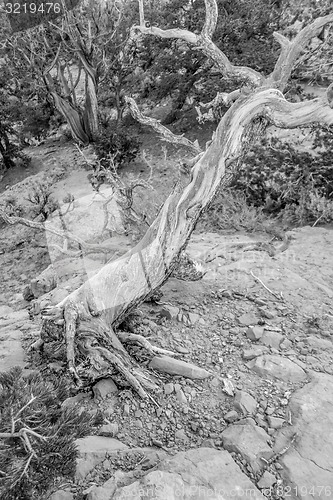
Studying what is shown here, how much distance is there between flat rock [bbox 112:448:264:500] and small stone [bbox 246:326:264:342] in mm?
1117

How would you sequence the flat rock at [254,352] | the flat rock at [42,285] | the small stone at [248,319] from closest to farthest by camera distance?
the flat rock at [254,352]
the small stone at [248,319]
the flat rock at [42,285]

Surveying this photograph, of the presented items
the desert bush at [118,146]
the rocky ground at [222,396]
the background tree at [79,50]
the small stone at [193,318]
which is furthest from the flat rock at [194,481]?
the background tree at [79,50]

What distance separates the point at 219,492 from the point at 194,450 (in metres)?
0.29

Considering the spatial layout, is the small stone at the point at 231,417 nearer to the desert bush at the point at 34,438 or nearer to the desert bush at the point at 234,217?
the desert bush at the point at 34,438

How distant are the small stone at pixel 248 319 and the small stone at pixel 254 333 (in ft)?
0.28

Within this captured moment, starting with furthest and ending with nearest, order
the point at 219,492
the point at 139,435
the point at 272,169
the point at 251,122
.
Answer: the point at 272,169 < the point at 251,122 < the point at 139,435 < the point at 219,492

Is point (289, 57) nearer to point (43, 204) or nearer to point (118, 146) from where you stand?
point (43, 204)

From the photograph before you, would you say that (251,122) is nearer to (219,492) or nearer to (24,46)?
(219,492)

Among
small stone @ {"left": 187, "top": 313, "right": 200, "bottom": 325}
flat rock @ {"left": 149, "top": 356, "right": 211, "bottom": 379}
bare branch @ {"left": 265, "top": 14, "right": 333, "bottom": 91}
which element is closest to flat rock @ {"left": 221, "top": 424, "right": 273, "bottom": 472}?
flat rock @ {"left": 149, "top": 356, "right": 211, "bottom": 379}

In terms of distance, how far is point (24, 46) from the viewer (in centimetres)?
1177

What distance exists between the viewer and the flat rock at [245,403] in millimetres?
2311

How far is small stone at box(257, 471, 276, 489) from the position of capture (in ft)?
6.09

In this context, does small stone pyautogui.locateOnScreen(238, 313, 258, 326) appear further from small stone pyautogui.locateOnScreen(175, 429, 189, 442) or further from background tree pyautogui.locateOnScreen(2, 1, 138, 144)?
background tree pyautogui.locateOnScreen(2, 1, 138, 144)

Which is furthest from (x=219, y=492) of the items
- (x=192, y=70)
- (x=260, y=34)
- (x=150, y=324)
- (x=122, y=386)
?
(x=260, y=34)
